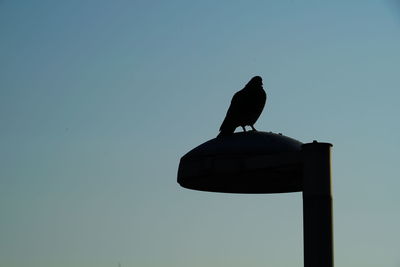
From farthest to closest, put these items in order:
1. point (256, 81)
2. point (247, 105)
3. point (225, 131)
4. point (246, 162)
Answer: point (256, 81) < point (247, 105) < point (225, 131) < point (246, 162)

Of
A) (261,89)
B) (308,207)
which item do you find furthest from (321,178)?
(261,89)

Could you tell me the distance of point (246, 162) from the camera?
13367 mm

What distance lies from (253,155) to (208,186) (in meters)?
1.73

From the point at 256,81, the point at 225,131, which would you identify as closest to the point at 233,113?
the point at 225,131

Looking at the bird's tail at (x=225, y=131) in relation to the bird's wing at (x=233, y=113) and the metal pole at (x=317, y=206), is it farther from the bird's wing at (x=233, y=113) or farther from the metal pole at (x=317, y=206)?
the metal pole at (x=317, y=206)

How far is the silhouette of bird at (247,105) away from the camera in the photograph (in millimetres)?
15243

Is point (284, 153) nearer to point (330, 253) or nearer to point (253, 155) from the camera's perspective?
point (253, 155)

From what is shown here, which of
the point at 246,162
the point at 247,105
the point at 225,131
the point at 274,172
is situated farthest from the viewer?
the point at 247,105

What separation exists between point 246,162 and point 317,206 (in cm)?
127

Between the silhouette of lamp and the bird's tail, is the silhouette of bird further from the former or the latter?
the silhouette of lamp

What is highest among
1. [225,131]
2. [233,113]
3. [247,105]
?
[247,105]

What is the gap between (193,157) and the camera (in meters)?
13.9

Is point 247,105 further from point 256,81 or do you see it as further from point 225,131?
point 225,131

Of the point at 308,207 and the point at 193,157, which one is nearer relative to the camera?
the point at 308,207
